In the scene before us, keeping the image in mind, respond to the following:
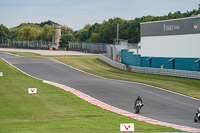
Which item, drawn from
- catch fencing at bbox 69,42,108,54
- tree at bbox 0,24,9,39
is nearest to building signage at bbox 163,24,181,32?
catch fencing at bbox 69,42,108,54

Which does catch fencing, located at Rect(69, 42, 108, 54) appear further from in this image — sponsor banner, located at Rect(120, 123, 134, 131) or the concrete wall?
sponsor banner, located at Rect(120, 123, 134, 131)

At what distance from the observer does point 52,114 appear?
27.6 m

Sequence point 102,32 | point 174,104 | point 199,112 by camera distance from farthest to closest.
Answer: point 102,32
point 174,104
point 199,112

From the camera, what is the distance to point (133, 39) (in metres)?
136

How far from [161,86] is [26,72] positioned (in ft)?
68.0

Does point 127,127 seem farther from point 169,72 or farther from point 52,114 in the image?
point 169,72

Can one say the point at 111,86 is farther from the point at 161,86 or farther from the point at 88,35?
the point at 88,35

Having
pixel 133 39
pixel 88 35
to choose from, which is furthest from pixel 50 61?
pixel 88 35

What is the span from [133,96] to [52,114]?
12605mm

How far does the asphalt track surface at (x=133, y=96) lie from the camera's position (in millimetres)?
30047

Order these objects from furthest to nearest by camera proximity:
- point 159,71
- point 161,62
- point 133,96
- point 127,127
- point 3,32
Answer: point 3,32 < point 161,62 < point 159,71 < point 133,96 < point 127,127

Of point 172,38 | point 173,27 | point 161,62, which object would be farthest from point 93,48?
point 173,27

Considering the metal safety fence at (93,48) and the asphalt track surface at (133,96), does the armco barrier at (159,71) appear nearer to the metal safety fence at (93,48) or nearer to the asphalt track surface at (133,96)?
the asphalt track surface at (133,96)

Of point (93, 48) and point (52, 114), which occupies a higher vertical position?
point (93, 48)
